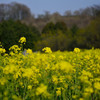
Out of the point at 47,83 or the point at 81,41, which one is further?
the point at 81,41

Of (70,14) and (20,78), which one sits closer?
(20,78)

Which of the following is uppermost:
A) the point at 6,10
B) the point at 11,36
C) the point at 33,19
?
the point at 6,10

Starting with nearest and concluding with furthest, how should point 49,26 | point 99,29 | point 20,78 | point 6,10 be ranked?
point 20,78 → point 99,29 → point 49,26 → point 6,10

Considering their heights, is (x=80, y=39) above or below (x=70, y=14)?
below

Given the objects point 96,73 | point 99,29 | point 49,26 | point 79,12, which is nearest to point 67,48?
point 99,29

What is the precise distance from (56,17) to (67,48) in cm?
2701

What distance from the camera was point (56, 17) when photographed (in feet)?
137

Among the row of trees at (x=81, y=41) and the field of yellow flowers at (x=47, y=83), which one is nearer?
the field of yellow flowers at (x=47, y=83)

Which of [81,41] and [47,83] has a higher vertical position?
[81,41]

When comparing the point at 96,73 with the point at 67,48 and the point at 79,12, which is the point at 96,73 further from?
the point at 79,12

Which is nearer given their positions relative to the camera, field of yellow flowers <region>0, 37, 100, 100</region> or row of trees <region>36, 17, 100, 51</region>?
field of yellow flowers <region>0, 37, 100, 100</region>

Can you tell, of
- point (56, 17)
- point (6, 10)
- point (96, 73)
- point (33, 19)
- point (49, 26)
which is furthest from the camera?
point (6, 10)

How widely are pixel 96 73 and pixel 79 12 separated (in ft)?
138

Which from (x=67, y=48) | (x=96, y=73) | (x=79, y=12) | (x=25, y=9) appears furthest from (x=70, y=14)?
(x=96, y=73)
